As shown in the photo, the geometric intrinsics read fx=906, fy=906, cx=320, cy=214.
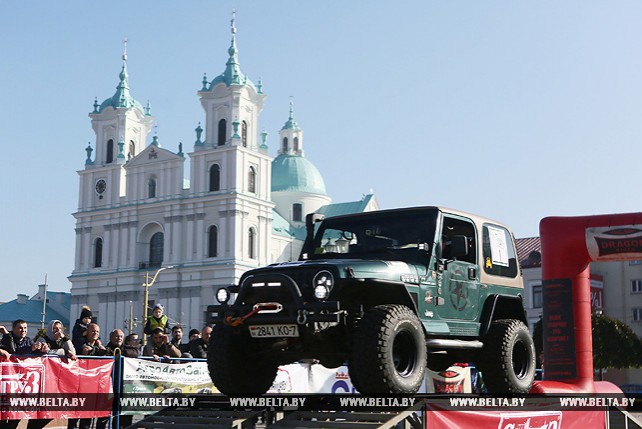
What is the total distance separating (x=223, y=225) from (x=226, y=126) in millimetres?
10942

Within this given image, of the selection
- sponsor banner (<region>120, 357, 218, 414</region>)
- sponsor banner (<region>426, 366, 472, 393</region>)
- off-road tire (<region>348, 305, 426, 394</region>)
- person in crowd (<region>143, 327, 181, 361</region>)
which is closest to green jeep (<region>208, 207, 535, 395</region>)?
off-road tire (<region>348, 305, 426, 394</region>)

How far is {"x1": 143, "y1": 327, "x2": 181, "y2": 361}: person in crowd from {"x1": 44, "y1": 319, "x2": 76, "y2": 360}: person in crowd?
4.72ft

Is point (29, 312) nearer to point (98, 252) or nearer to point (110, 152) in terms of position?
point (98, 252)

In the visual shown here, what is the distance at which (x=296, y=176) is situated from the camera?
4313 inches

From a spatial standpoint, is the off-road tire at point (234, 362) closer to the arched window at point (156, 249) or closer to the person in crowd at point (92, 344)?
the person in crowd at point (92, 344)

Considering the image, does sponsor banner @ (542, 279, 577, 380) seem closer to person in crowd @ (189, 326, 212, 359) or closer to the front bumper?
person in crowd @ (189, 326, 212, 359)

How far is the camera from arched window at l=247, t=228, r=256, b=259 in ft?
299

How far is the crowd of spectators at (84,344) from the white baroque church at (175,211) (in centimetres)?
7235

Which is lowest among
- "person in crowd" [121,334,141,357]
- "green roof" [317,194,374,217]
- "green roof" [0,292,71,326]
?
"person in crowd" [121,334,141,357]

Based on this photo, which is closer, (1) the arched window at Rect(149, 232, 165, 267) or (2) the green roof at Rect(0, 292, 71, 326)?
(1) the arched window at Rect(149, 232, 165, 267)

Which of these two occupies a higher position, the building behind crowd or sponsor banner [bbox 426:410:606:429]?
the building behind crowd

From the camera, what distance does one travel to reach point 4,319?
10775 cm

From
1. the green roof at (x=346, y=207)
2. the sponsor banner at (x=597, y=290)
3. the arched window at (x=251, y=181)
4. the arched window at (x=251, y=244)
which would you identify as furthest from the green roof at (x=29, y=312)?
the sponsor banner at (x=597, y=290)

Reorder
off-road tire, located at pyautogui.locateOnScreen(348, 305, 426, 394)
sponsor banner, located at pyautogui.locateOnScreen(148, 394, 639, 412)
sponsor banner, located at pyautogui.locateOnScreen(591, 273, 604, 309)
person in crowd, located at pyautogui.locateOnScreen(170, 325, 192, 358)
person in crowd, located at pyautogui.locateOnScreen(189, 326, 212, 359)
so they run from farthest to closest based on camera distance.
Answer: sponsor banner, located at pyautogui.locateOnScreen(591, 273, 604, 309), person in crowd, located at pyautogui.locateOnScreen(170, 325, 192, 358), person in crowd, located at pyautogui.locateOnScreen(189, 326, 212, 359), sponsor banner, located at pyautogui.locateOnScreen(148, 394, 639, 412), off-road tire, located at pyautogui.locateOnScreen(348, 305, 426, 394)
